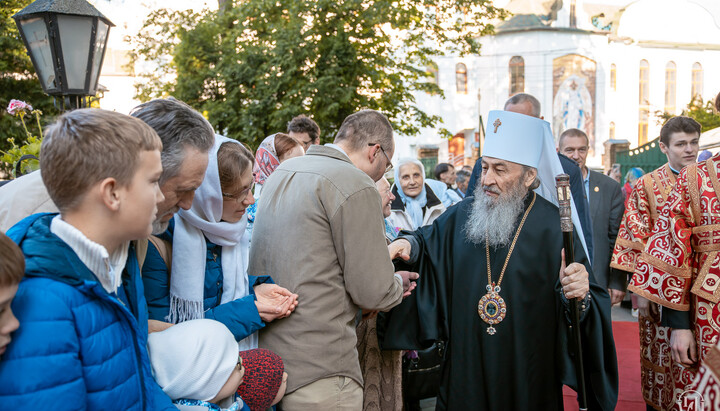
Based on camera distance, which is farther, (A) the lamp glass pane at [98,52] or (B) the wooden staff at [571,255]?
(A) the lamp glass pane at [98,52]

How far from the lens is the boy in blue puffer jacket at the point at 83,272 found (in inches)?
52.8

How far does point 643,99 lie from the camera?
43.8 metres

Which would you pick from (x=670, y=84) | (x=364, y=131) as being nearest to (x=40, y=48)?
(x=364, y=131)

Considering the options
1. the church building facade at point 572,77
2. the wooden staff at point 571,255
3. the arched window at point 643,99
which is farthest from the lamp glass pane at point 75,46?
the arched window at point 643,99

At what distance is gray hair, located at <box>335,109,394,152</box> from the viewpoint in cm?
290

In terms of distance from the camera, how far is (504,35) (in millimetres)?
41125

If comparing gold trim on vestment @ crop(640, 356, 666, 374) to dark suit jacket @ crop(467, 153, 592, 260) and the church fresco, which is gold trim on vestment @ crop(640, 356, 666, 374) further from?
the church fresco

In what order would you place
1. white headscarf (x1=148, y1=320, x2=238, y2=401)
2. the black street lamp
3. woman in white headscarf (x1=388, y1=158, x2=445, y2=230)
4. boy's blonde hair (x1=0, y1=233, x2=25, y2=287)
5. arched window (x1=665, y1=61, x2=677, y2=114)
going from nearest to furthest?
boy's blonde hair (x1=0, y1=233, x2=25, y2=287) → white headscarf (x1=148, y1=320, x2=238, y2=401) → the black street lamp → woman in white headscarf (x1=388, y1=158, x2=445, y2=230) → arched window (x1=665, y1=61, x2=677, y2=114)

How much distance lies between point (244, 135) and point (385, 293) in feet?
46.0

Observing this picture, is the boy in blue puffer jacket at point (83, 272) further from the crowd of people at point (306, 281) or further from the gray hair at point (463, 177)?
the gray hair at point (463, 177)

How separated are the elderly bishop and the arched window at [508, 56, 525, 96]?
39450 mm

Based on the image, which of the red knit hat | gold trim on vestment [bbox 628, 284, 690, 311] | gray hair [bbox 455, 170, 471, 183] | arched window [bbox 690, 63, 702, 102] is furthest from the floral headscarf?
arched window [bbox 690, 63, 702, 102]

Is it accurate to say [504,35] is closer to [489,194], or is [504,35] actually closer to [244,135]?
[244,135]

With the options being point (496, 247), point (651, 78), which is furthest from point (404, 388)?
point (651, 78)
